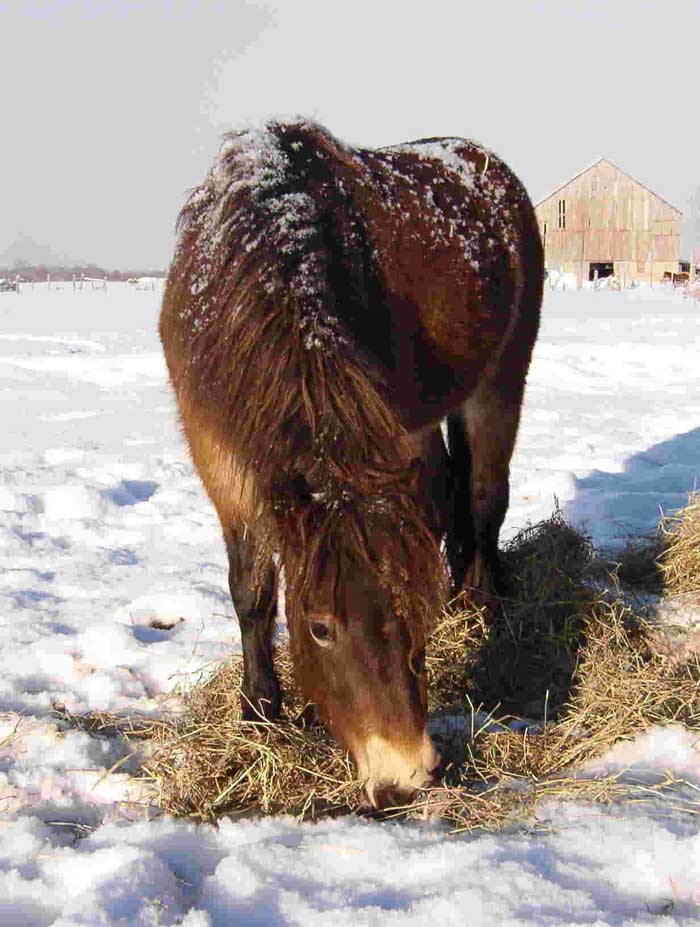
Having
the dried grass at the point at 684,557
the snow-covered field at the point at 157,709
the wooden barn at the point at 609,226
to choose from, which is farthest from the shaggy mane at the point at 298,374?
the wooden barn at the point at 609,226

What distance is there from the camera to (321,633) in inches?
70.6

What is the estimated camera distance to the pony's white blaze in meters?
1.77

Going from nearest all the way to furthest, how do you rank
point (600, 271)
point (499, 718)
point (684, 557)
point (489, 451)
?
1. point (499, 718)
2. point (684, 557)
3. point (489, 451)
4. point (600, 271)

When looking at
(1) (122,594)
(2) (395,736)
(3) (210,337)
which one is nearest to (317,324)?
(3) (210,337)

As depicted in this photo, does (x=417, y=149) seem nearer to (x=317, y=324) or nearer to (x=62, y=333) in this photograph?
(x=317, y=324)

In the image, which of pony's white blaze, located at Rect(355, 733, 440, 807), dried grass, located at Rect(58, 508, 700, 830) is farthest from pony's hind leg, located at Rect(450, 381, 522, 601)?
pony's white blaze, located at Rect(355, 733, 440, 807)

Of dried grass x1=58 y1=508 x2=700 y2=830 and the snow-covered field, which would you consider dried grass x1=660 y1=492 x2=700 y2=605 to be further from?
the snow-covered field

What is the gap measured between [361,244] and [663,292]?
25217 millimetres

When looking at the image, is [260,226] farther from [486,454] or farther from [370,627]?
[486,454]

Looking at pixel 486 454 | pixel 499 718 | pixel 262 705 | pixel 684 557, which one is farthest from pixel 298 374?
pixel 684 557

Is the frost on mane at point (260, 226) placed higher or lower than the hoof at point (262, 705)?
higher

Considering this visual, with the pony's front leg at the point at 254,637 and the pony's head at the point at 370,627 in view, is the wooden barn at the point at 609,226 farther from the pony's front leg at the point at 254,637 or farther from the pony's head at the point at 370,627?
the pony's head at the point at 370,627

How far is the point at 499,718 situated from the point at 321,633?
3.45ft

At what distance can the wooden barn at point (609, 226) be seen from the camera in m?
33.4
